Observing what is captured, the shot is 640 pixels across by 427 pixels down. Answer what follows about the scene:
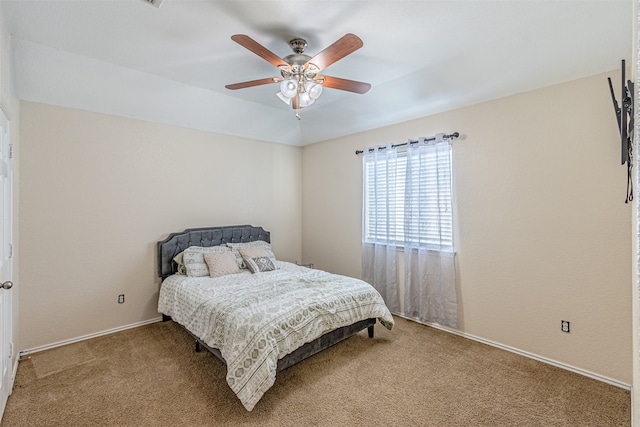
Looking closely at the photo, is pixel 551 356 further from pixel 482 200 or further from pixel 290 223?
pixel 290 223

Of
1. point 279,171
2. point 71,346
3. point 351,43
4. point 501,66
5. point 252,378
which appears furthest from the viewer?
point 279,171

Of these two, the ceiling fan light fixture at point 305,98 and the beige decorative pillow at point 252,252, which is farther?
the beige decorative pillow at point 252,252

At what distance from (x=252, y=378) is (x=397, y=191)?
2814 millimetres

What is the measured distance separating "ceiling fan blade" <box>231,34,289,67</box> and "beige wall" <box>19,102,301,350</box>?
2425 mm

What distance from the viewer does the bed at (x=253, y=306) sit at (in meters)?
2.15

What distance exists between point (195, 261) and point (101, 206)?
1.23 m

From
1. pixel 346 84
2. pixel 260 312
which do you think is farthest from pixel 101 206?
pixel 346 84

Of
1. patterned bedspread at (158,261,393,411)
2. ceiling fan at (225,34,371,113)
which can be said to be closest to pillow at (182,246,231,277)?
patterned bedspread at (158,261,393,411)

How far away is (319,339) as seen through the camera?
8.74ft

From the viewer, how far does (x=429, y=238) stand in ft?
11.7

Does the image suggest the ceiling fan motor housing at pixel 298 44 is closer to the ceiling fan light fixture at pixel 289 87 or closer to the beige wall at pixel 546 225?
the ceiling fan light fixture at pixel 289 87

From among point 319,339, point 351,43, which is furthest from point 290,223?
point 351,43

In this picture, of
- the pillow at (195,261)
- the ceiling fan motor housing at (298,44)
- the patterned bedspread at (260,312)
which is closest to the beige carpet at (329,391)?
the patterned bedspread at (260,312)

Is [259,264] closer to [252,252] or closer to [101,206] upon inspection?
[252,252]
